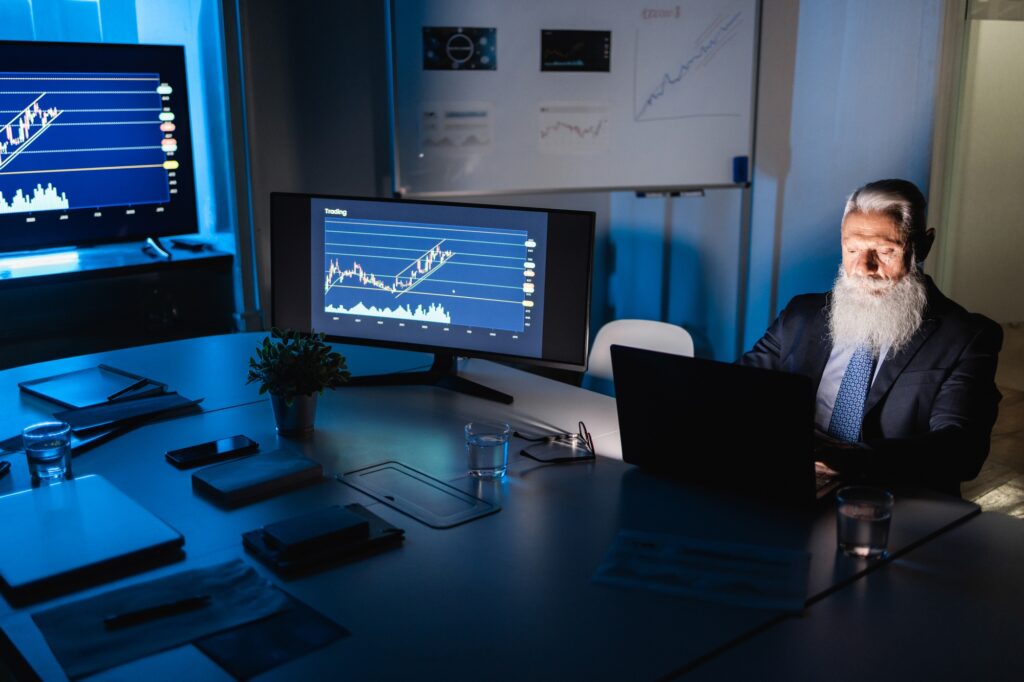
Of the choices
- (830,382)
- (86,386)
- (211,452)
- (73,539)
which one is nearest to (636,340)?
(830,382)

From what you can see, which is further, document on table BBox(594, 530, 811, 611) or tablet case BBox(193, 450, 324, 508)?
tablet case BBox(193, 450, 324, 508)

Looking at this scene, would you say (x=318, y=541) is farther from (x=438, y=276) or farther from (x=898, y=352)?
(x=898, y=352)

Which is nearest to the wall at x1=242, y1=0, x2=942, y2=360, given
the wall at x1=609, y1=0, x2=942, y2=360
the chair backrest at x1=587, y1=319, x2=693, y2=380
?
the wall at x1=609, y1=0, x2=942, y2=360

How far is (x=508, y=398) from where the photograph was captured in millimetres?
2354

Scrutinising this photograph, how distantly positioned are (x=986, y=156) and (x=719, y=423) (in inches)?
117

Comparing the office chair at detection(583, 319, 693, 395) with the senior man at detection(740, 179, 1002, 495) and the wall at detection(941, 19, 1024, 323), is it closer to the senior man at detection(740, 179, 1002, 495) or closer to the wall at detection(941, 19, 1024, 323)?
the senior man at detection(740, 179, 1002, 495)

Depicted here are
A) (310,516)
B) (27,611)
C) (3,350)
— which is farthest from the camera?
(3,350)

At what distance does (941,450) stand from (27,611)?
1.63 metres

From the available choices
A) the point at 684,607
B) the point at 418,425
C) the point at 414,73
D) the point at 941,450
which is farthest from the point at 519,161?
the point at 684,607

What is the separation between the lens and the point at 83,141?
3682 millimetres

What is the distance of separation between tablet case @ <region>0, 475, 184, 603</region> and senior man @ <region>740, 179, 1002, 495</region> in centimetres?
125

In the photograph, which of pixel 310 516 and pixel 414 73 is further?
pixel 414 73

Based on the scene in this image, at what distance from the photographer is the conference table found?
1.27 m

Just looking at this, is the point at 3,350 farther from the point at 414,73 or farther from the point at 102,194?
the point at 414,73
